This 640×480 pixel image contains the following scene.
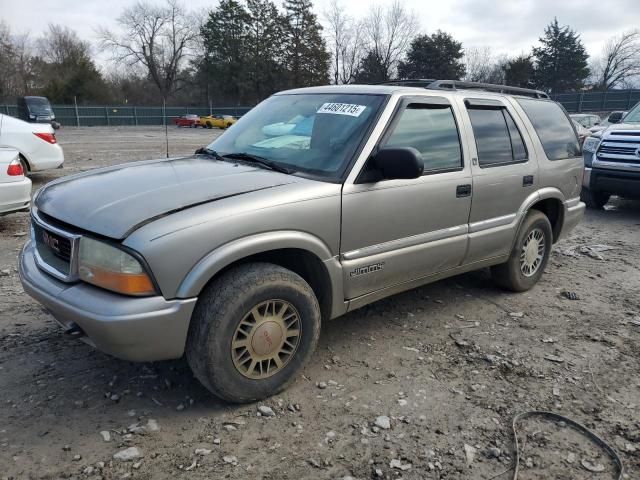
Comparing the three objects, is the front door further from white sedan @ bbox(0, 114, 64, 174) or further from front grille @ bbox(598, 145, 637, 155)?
white sedan @ bbox(0, 114, 64, 174)

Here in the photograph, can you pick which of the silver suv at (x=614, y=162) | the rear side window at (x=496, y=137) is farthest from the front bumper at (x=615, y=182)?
the rear side window at (x=496, y=137)

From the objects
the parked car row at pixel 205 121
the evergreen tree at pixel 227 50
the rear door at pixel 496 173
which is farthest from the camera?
the evergreen tree at pixel 227 50

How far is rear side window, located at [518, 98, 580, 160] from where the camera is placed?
4.74 meters

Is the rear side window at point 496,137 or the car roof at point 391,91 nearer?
the car roof at point 391,91

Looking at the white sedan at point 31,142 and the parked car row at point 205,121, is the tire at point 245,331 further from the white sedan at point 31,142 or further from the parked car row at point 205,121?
the parked car row at point 205,121

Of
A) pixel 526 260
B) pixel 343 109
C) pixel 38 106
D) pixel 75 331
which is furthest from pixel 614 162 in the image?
pixel 38 106

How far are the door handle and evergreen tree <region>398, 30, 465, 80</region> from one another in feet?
179

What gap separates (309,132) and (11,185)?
440cm

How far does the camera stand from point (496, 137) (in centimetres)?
425

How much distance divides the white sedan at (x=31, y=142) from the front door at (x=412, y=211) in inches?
334

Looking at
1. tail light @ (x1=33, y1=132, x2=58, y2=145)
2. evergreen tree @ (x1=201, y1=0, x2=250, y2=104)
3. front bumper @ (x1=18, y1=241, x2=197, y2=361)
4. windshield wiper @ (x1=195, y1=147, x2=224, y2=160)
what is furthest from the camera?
evergreen tree @ (x1=201, y1=0, x2=250, y2=104)

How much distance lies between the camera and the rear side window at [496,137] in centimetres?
407

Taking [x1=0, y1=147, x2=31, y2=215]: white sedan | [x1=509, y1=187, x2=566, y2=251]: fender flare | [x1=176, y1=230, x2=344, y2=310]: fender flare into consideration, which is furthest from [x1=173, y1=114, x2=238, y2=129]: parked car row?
[x1=176, y1=230, x2=344, y2=310]: fender flare

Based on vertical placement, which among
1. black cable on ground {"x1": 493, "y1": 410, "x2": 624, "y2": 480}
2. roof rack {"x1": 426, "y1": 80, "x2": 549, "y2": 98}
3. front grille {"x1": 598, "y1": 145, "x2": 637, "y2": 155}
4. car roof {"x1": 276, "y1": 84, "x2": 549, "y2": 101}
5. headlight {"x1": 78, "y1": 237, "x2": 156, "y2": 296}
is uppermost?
roof rack {"x1": 426, "y1": 80, "x2": 549, "y2": 98}
